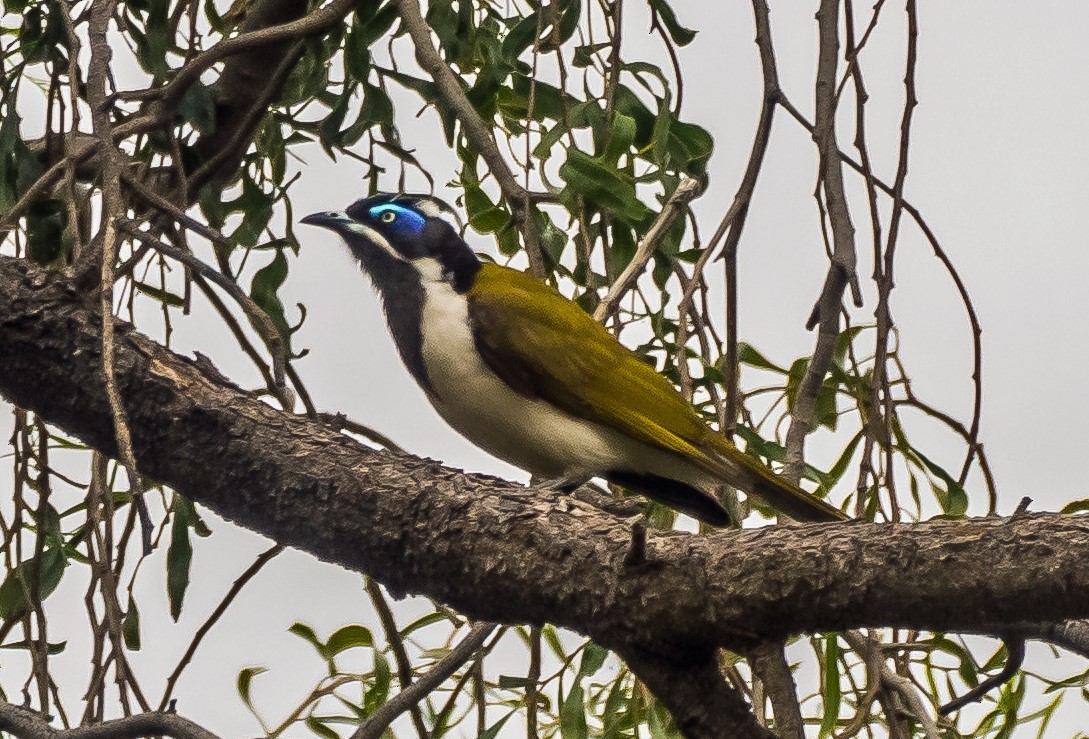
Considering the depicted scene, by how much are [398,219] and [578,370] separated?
0.46 metres

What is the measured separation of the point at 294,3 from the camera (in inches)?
101

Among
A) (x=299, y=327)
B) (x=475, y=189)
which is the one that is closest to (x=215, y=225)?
(x=299, y=327)

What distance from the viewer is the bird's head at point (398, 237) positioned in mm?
2664

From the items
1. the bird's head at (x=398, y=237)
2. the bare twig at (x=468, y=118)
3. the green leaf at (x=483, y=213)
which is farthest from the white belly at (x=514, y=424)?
the bare twig at (x=468, y=118)

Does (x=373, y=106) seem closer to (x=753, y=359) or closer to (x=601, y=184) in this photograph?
(x=601, y=184)

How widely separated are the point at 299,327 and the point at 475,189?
359 millimetres

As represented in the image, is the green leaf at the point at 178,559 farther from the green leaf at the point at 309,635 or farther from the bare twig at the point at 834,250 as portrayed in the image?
the bare twig at the point at 834,250

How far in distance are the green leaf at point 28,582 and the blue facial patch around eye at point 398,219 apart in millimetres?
852

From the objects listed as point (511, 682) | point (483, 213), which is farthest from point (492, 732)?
point (483, 213)

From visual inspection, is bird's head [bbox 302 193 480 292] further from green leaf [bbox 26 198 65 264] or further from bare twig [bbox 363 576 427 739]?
bare twig [bbox 363 576 427 739]

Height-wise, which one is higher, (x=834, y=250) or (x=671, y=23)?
(x=671, y=23)

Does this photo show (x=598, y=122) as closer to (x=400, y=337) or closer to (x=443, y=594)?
(x=400, y=337)

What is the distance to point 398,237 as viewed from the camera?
2691 mm

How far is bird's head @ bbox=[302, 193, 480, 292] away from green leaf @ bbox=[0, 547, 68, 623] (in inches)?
31.0
